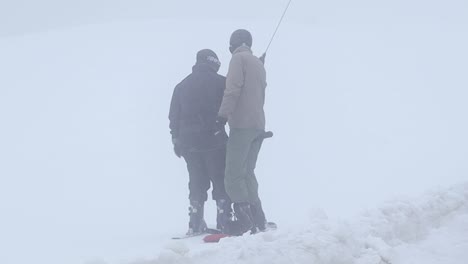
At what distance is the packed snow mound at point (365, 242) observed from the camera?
4328mm

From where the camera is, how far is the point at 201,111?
20.4 feet

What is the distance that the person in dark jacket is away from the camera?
6.22 metres

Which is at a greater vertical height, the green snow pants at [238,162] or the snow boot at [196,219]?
the green snow pants at [238,162]

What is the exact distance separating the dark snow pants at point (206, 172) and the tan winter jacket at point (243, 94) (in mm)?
494

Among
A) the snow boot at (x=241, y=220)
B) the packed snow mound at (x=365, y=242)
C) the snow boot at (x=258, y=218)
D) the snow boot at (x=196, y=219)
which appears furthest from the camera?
the snow boot at (x=196, y=219)

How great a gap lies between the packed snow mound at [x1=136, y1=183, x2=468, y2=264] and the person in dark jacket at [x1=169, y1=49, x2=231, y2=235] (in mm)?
1217

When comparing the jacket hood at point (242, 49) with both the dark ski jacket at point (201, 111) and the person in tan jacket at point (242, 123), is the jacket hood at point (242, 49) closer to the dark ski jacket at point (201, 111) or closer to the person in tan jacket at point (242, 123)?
the person in tan jacket at point (242, 123)

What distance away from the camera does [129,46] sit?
38312 millimetres

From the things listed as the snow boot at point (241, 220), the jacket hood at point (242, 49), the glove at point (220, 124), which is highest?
the jacket hood at point (242, 49)

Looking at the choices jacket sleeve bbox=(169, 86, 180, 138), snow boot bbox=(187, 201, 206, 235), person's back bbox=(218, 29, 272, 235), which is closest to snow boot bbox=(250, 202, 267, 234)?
person's back bbox=(218, 29, 272, 235)

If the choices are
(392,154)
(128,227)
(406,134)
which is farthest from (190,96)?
(406,134)

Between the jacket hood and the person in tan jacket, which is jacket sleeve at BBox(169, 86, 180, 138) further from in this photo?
the jacket hood

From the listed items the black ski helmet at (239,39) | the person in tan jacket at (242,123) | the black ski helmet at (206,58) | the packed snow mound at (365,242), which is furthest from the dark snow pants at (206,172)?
the packed snow mound at (365,242)

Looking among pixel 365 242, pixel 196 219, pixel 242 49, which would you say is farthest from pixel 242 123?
pixel 365 242
